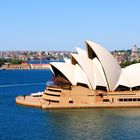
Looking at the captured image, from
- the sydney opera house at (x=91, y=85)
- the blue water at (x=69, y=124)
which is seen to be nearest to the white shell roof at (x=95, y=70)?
the sydney opera house at (x=91, y=85)

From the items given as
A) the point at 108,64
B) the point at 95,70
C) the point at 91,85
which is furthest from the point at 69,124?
the point at 108,64

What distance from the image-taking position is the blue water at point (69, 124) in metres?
30.6

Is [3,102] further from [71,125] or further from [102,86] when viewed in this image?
[71,125]

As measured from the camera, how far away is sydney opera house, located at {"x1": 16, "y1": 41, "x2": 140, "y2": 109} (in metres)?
44.8

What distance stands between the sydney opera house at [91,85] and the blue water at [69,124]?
75.0 inches

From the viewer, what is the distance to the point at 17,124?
115 feet

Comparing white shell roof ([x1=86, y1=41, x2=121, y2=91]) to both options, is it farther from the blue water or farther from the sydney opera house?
the blue water

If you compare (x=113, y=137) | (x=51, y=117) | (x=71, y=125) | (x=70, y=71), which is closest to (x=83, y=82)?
(x=70, y=71)

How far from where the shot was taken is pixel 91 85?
1794 inches

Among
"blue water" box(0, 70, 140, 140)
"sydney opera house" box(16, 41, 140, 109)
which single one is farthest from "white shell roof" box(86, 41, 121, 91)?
"blue water" box(0, 70, 140, 140)

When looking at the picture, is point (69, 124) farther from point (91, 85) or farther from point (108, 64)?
point (108, 64)

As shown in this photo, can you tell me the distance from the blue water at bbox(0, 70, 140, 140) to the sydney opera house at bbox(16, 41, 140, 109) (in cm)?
190

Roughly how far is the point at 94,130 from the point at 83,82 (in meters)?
13.2

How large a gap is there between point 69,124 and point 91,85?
10.9 m
